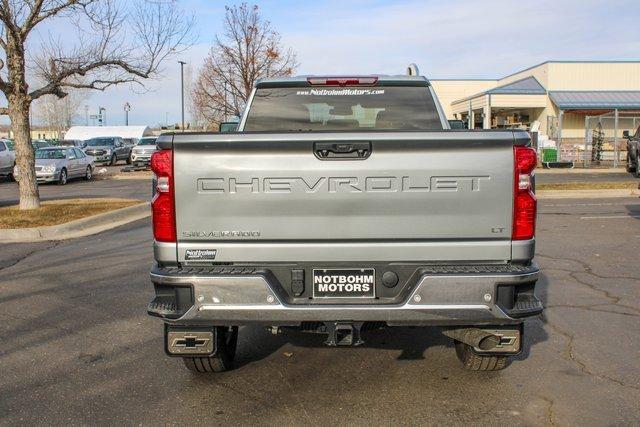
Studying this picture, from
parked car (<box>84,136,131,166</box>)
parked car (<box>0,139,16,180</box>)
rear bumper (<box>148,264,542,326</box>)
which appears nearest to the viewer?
rear bumper (<box>148,264,542,326</box>)

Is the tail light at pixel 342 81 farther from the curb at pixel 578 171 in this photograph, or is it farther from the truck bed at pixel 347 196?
the curb at pixel 578 171

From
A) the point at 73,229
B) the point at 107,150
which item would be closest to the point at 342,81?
the point at 73,229

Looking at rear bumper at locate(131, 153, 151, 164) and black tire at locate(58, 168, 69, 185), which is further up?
rear bumper at locate(131, 153, 151, 164)

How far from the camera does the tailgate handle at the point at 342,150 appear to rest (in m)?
3.68

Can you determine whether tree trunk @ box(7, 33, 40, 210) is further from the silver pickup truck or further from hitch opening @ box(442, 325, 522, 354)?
hitch opening @ box(442, 325, 522, 354)

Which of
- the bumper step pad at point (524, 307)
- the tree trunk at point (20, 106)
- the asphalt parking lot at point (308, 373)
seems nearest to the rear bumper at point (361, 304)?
the bumper step pad at point (524, 307)

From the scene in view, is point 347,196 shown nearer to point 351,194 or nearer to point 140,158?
point 351,194

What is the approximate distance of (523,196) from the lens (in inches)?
146

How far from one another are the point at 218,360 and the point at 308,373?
664 millimetres

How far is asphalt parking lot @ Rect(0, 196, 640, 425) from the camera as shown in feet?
12.9

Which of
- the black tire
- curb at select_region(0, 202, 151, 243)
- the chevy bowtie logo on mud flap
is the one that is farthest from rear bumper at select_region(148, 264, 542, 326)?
the black tire

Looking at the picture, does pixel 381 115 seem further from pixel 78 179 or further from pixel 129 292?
pixel 78 179

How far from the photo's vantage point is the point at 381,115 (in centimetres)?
555

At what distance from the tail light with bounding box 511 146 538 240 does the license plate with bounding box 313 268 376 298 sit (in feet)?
2.89
